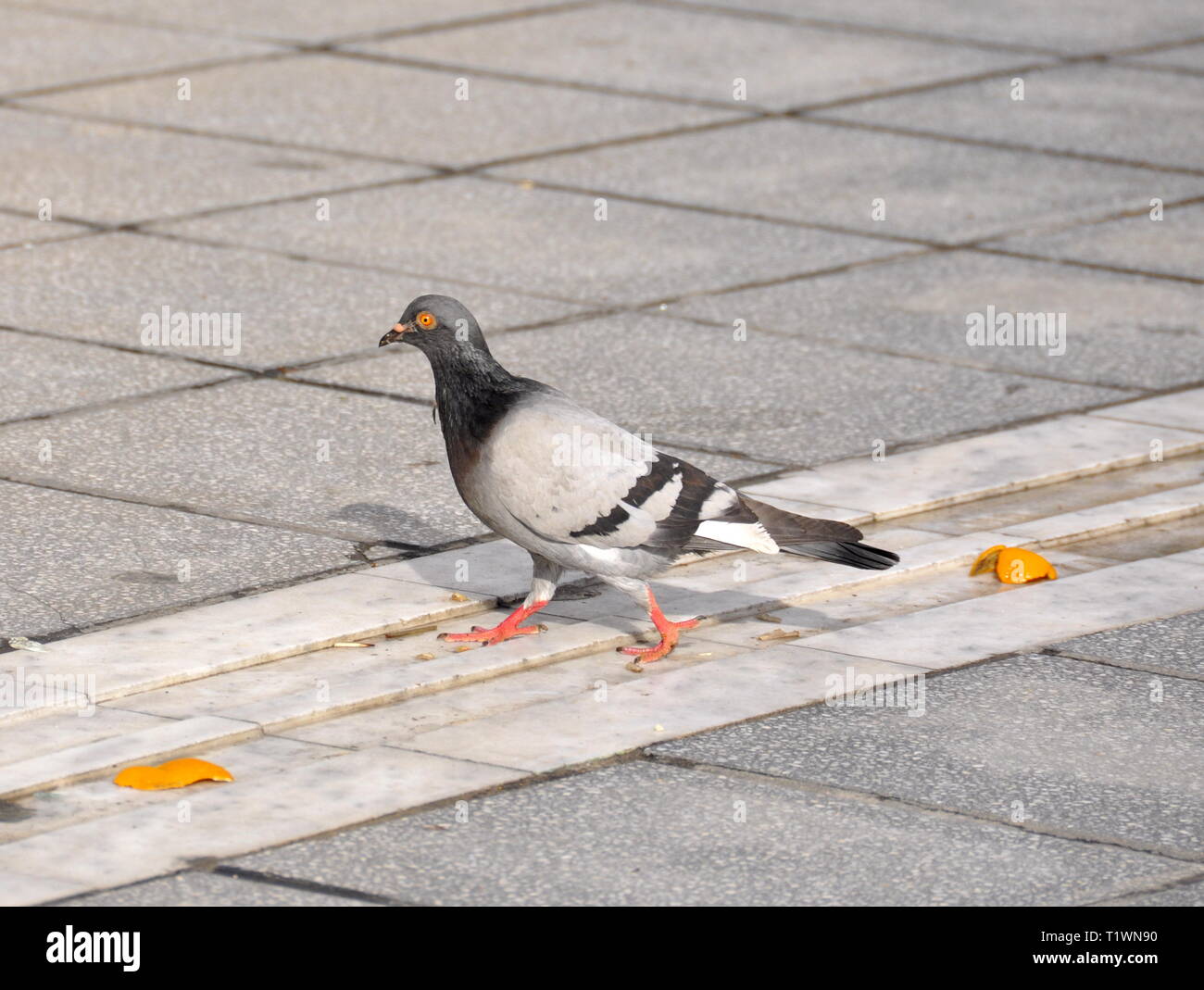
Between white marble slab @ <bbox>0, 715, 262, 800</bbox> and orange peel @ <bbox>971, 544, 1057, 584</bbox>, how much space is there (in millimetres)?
2588

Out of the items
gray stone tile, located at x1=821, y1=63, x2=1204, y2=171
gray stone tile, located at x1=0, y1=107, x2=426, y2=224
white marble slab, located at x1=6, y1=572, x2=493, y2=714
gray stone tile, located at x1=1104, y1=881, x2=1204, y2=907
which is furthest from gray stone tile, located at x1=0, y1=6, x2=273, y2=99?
gray stone tile, located at x1=1104, y1=881, x2=1204, y2=907

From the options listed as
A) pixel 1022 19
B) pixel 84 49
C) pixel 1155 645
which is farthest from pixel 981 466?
pixel 1022 19

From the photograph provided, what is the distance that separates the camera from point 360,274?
10219mm

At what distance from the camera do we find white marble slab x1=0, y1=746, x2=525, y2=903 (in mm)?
5141

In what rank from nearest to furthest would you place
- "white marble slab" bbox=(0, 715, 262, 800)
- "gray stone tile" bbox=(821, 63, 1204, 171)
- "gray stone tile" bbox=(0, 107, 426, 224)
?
"white marble slab" bbox=(0, 715, 262, 800) < "gray stone tile" bbox=(0, 107, 426, 224) < "gray stone tile" bbox=(821, 63, 1204, 171)

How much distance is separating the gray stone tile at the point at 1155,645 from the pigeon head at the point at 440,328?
196cm

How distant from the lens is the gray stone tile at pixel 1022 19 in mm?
15422

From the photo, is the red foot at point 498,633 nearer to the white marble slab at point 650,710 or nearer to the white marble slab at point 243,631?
the white marble slab at point 243,631

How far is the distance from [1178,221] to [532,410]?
611 centimetres

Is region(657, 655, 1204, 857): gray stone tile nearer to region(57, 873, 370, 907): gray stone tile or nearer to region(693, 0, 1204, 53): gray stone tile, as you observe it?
region(57, 873, 370, 907): gray stone tile

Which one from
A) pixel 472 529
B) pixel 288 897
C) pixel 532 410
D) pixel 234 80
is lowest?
pixel 288 897

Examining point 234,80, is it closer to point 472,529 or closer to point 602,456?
point 472,529

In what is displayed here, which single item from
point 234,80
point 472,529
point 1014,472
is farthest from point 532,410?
point 234,80

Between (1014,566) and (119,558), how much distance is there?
110 inches
